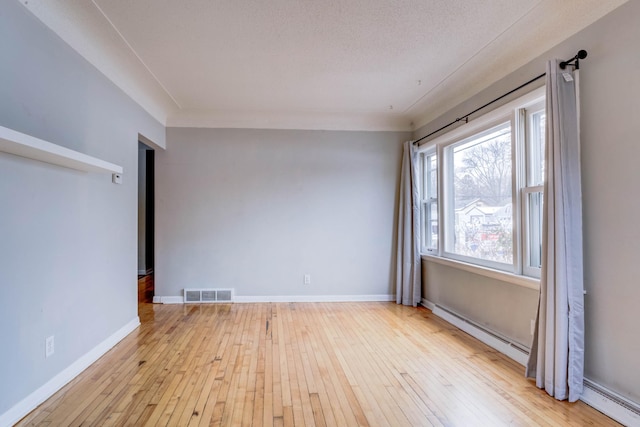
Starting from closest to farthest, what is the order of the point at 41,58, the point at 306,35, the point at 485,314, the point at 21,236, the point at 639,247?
the point at 639,247
the point at 21,236
the point at 41,58
the point at 306,35
the point at 485,314

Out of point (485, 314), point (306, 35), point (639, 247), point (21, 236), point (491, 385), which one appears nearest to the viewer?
point (639, 247)

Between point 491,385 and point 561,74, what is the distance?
217 cm

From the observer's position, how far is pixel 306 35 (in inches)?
98.9

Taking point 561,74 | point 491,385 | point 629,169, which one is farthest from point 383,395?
point 561,74

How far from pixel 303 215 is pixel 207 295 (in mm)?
1722

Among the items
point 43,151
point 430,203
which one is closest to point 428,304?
point 430,203

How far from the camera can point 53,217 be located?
7.18 feet

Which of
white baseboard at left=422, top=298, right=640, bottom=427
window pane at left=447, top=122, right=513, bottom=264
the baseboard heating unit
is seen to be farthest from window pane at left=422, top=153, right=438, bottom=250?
the baseboard heating unit

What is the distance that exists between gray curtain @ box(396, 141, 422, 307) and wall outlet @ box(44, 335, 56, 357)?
3.69m

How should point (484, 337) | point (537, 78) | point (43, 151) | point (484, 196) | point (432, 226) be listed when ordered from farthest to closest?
1. point (432, 226)
2. point (484, 196)
3. point (484, 337)
4. point (537, 78)
5. point (43, 151)

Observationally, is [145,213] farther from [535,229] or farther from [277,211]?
[535,229]

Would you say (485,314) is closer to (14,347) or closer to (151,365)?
(151,365)

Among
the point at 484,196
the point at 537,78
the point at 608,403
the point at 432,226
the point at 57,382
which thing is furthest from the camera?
the point at 432,226

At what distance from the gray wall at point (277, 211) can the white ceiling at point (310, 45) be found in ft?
2.17
